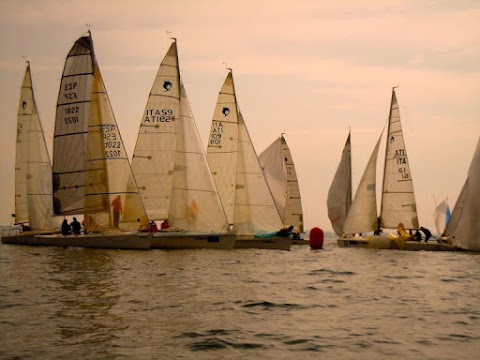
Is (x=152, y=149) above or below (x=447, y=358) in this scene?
above

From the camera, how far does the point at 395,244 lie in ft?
174

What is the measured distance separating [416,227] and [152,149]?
21.0 m

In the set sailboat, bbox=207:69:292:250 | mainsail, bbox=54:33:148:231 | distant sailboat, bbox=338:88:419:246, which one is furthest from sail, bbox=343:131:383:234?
mainsail, bbox=54:33:148:231

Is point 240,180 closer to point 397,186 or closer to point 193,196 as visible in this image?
point 193,196

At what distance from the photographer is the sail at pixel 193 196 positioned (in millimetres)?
42875

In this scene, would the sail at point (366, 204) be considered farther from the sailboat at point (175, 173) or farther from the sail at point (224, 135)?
the sailboat at point (175, 173)

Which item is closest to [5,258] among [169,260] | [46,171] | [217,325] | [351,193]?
[169,260]

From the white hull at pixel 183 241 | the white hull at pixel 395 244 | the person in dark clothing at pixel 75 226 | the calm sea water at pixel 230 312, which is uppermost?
the person in dark clothing at pixel 75 226

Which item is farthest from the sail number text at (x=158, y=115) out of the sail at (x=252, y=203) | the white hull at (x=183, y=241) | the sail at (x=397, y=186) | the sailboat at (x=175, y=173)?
the sail at (x=397, y=186)

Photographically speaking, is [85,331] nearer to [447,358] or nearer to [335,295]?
[447,358]

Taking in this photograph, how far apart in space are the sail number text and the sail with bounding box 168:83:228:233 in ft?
12.4

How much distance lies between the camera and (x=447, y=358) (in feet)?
44.0

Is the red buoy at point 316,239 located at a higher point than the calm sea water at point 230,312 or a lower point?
higher

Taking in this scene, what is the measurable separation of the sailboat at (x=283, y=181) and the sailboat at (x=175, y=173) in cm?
1357
